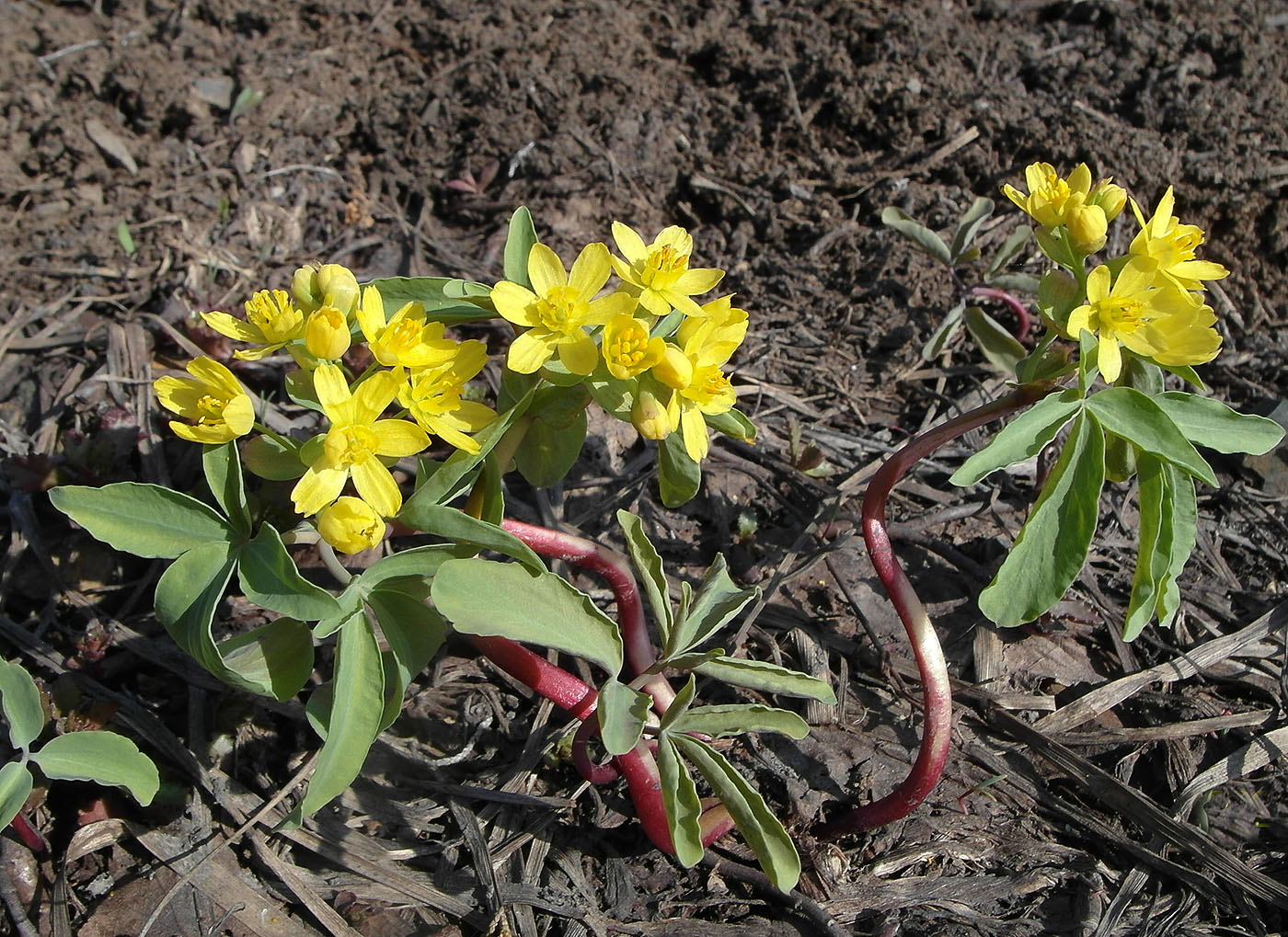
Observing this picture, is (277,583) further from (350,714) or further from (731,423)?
(731,423)

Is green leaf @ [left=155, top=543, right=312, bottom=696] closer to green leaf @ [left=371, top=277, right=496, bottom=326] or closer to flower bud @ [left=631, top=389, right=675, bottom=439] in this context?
green leaf @ [left=371, top=277, right=496, bottom=326]

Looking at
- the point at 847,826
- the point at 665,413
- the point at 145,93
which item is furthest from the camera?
the point at 145,93

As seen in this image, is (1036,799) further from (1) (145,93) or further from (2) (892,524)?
(1) (145,93)

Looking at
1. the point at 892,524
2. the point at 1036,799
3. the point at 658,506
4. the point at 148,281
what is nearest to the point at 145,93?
the point at 148,281

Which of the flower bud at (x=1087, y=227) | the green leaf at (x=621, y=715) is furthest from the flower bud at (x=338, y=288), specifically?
the flower bud at (x=1087, y=227)

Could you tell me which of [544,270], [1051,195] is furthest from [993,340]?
[544,270]
